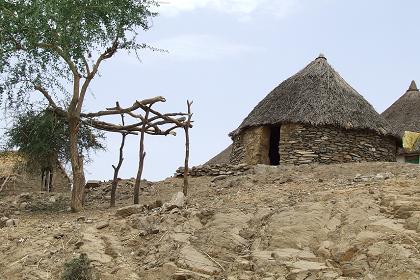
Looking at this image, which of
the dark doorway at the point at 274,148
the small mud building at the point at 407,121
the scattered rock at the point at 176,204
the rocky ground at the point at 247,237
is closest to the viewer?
the rocky ground at the point at 247,237

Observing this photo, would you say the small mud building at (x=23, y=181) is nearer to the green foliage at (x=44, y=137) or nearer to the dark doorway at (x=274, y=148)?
the green foliage at (x=44, y=137)

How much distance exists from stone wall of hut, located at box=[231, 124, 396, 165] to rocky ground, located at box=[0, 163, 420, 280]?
19.8 feet

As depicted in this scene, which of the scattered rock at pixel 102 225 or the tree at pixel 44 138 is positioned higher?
the tree at pixel 44 138

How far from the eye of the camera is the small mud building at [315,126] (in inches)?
728

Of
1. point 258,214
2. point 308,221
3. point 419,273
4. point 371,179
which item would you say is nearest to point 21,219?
point 258,214

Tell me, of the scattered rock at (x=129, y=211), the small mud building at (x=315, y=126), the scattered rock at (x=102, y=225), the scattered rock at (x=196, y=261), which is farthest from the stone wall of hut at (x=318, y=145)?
the scattered rock at (x=196, y=261)

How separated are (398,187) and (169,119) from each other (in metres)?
5.85

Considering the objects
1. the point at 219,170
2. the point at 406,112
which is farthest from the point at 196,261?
the point at 406,112

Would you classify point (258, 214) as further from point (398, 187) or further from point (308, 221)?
point (398, 187)

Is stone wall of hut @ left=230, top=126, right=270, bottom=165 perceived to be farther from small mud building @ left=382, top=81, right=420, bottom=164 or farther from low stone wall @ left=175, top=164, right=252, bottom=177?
small mud building @ left=382, top=81, right=420, bottom=164

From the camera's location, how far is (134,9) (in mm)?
15000

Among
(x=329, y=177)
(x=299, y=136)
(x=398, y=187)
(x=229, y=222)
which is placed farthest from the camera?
(x=299, y=136)

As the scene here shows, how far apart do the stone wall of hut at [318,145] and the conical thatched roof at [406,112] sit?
4.96 meters

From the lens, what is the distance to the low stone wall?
17281 millimetres
